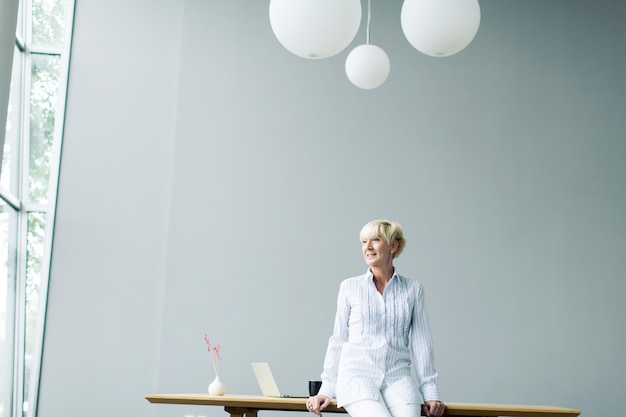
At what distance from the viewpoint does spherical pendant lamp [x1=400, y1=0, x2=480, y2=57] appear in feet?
8.37

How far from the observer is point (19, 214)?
5910 millimetres

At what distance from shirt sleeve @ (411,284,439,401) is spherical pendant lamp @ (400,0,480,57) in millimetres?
1112

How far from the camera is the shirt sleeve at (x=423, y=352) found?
10.4ft

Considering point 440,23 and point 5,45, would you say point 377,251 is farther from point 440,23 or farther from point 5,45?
point 5,45

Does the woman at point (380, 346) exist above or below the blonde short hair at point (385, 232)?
below

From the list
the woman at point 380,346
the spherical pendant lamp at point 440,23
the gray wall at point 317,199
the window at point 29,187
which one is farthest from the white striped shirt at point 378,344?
the window at point 29,187

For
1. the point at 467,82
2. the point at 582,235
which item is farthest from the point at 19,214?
the point at 582,235

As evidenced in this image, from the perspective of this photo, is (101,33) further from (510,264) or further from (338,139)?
(510,264)

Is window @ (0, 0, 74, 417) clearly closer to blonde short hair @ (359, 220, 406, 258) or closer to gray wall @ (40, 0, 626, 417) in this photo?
gray wall @ (40, 0, 626, 417)

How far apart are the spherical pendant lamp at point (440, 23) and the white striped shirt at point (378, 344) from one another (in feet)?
3.54

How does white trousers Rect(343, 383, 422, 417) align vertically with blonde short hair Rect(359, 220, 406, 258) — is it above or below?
below

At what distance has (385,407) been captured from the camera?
3.12m

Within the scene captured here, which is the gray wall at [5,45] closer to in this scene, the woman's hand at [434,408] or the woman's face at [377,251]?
the woman's face at [377,251]

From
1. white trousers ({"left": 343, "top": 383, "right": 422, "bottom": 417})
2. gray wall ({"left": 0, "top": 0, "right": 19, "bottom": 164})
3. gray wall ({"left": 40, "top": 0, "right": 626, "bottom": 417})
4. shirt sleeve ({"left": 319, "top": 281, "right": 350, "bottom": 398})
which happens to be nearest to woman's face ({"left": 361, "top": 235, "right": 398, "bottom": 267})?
shirt sleeve ({"left": 319, "top": 281, "right": 350, "bottom": 398})
